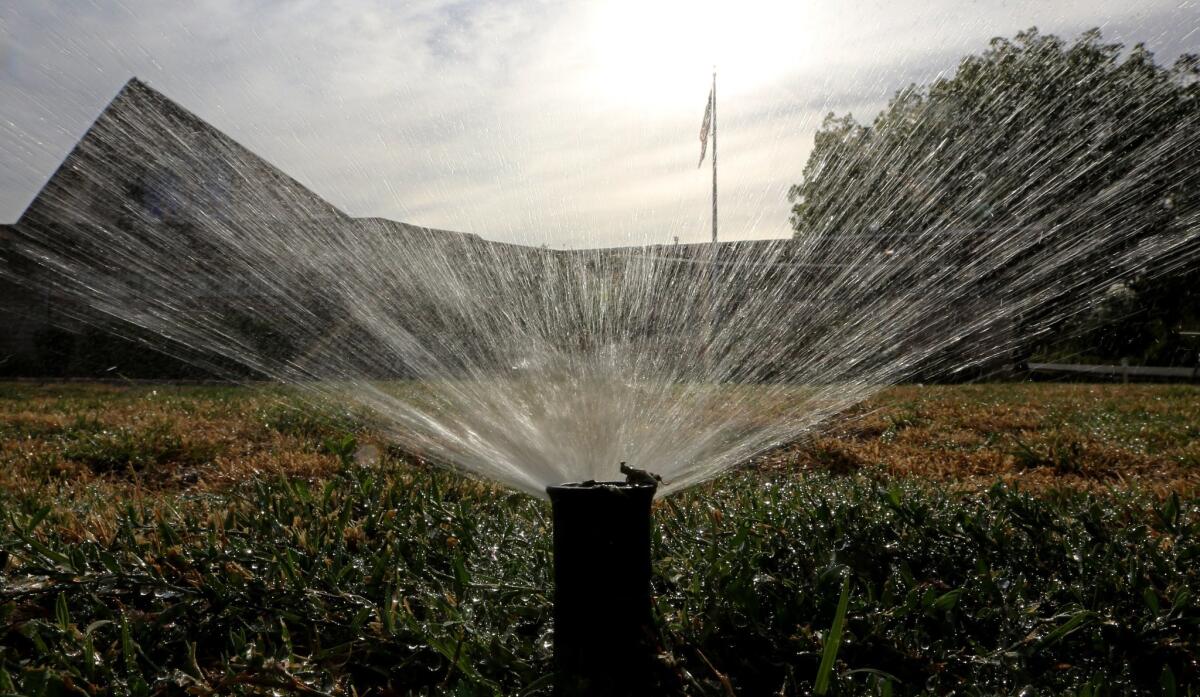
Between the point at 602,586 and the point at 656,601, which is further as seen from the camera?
the point at 656,601

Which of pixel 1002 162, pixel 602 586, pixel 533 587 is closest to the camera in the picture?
pixel 602 586

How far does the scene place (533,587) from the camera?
5.66 feet

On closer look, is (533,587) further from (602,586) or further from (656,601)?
(602,586)

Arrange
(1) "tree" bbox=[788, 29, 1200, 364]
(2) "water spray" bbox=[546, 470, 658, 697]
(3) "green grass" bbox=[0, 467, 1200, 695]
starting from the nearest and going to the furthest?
(2) "water spray" bbox=[546, 470, 658, 697], (3) "green grass" bbox=[0, 467, 1200, 695], (1) "tree" bbox=[788, 29, 1200, 364]

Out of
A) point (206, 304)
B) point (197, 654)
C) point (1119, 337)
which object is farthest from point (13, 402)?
point (1119, 337)

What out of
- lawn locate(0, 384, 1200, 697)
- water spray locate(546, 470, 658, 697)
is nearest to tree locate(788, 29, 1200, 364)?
lawn locate(0, 384, 1200, 697)

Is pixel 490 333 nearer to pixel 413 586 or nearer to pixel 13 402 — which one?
pixel 413 586

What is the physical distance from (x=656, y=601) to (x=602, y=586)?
1.77ft

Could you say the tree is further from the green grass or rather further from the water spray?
the water spray

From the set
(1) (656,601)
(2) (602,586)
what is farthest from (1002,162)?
(2) (602,586)

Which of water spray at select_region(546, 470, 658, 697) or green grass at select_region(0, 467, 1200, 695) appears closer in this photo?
water spray at select_region(546, 470, 658, 697)

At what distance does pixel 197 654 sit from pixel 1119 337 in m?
12.9

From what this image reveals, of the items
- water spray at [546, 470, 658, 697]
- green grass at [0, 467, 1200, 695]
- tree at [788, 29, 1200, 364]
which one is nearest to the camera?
water spray at [546, 470, 658, 697]

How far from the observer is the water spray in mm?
1229
